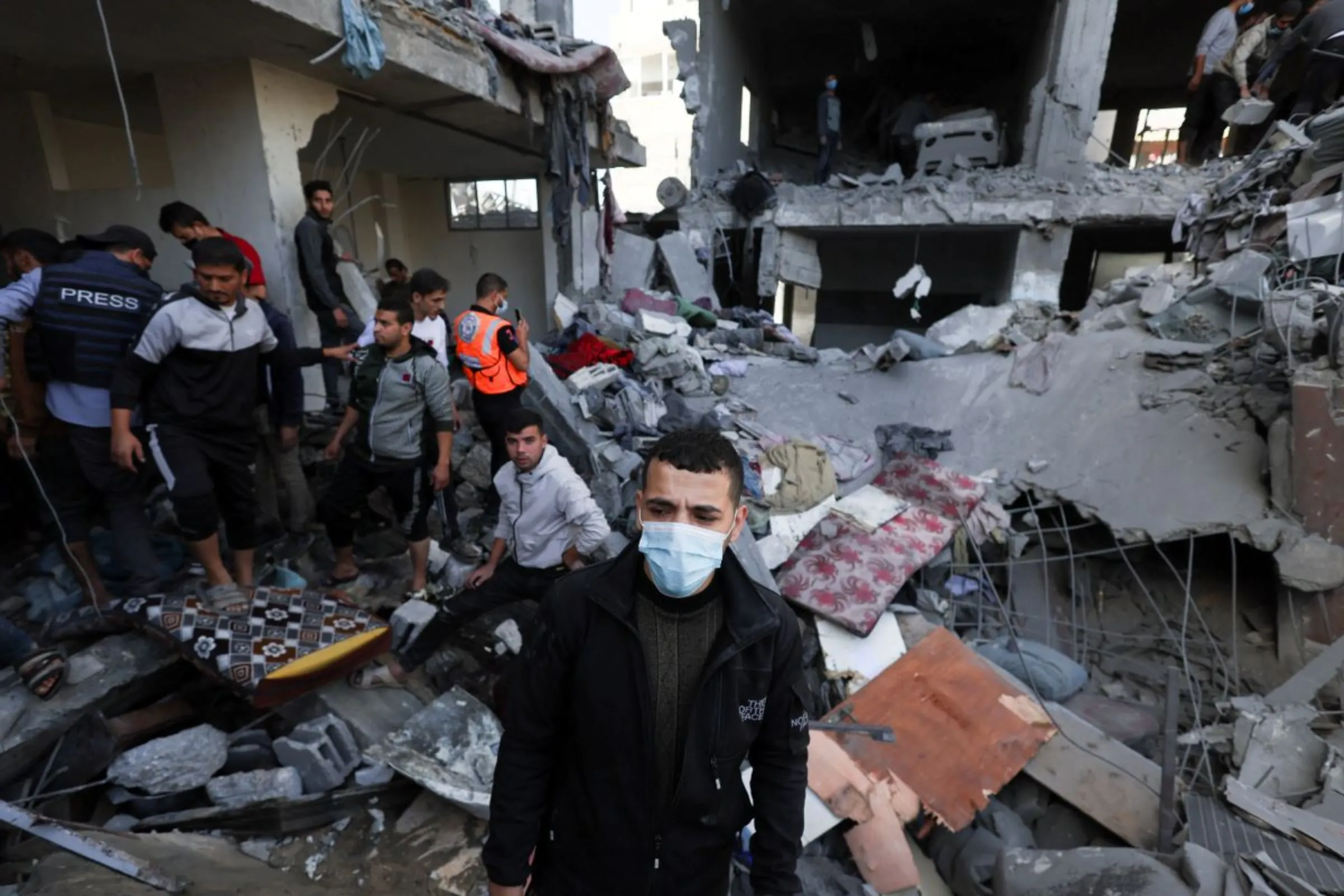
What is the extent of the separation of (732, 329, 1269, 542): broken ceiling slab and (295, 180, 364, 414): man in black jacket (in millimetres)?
4153

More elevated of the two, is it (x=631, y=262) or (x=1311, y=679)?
(x=631, y=262)

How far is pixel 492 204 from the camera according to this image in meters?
10.2

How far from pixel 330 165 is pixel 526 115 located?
2.69 m

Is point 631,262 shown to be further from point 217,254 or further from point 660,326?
point 217,254

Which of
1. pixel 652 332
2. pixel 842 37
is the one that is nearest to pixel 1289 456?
pixel 652 332

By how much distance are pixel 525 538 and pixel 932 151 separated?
11.5 m

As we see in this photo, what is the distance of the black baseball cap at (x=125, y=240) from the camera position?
304 centimetres

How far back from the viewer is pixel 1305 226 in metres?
6.32

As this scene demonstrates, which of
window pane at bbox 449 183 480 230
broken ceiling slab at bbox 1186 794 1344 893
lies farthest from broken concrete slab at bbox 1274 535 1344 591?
window pane at bbox 449 183 480 230

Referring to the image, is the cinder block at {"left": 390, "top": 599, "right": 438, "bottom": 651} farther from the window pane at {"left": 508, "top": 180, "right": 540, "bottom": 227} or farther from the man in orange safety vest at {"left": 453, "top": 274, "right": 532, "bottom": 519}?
the window pane at {"left": 508, "top": 180, "right": 540, "bottom": 227}

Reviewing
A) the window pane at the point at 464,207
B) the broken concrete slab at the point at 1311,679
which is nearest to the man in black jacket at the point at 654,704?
the broken concrete slab at the point at 1311,679

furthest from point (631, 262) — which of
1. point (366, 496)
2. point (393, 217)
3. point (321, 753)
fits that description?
point (321, 753)

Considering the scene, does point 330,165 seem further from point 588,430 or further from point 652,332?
point 588,430

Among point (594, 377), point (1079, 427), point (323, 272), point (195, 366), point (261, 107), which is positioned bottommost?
point (1079, 427)
